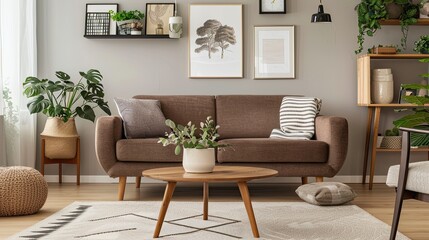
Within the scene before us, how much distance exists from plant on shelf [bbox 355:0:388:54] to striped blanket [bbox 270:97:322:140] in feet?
2.91

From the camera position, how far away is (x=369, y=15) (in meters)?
6.11

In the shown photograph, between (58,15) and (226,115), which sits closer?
(226,115)

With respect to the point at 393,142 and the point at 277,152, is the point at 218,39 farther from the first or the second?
the point at 393,142

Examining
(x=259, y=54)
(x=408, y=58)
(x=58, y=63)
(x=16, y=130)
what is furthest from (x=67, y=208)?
(x=408, y=58)

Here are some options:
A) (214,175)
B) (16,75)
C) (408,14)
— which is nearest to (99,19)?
(16,75)

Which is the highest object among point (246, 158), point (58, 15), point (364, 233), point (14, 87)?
point (58, 15)

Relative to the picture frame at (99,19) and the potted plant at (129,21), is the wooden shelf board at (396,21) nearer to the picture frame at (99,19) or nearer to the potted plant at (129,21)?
the potted plant at (129,21)

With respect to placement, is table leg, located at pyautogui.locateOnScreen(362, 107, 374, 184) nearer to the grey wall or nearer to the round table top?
the grey wall

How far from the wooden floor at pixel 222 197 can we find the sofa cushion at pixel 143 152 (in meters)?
0.36

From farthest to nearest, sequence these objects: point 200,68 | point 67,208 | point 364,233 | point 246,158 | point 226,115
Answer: point 200,68
point 226,115
point 246,158
point 67,208
point 364,233

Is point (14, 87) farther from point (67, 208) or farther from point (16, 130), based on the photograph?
point (67, 208)

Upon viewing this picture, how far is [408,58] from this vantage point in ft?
20.8

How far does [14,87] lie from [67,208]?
1898 millimetres

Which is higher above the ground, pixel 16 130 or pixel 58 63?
pixel 58 63
